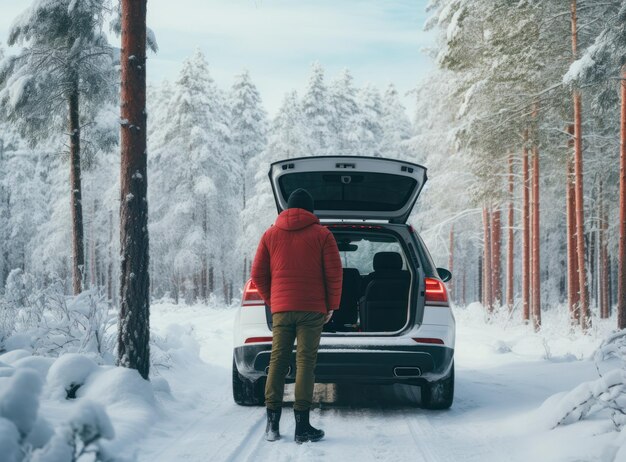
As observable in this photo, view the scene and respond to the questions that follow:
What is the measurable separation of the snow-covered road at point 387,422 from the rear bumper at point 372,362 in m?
0.42

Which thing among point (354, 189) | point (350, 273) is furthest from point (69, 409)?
point (350, 273)

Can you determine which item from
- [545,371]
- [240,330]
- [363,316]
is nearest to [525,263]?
[545,371]

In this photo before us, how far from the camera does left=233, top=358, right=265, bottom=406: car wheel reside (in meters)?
6.51

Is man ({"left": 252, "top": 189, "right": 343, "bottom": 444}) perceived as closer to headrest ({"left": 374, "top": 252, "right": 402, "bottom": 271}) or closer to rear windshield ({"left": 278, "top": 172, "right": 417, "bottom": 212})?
rear windshield ({"left": 278, "top": 172, "right": 417, "bottom": 212})

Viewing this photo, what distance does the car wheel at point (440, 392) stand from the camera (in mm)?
6285

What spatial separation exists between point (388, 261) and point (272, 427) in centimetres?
269

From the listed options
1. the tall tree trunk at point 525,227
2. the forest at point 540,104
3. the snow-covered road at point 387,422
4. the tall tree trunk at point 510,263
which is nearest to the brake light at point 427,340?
the snow-covered road at point 387,422

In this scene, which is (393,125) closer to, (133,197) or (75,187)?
(75,187)

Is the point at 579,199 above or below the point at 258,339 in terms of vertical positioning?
above

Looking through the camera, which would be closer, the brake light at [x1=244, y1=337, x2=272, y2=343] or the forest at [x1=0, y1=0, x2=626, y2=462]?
the forest at [x1=0, y1=0, x2=626, y2=462]

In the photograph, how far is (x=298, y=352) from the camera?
530cm

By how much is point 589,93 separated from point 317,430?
36.5ft

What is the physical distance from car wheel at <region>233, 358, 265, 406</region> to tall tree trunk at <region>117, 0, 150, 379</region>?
107 cm

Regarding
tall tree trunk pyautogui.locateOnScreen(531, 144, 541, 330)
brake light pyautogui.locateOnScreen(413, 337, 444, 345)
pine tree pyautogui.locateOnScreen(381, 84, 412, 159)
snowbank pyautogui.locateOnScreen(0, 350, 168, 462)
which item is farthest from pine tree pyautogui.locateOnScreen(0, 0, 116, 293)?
pine tree pyautogui.locateOnScreen(381, 84, 412, 159)
